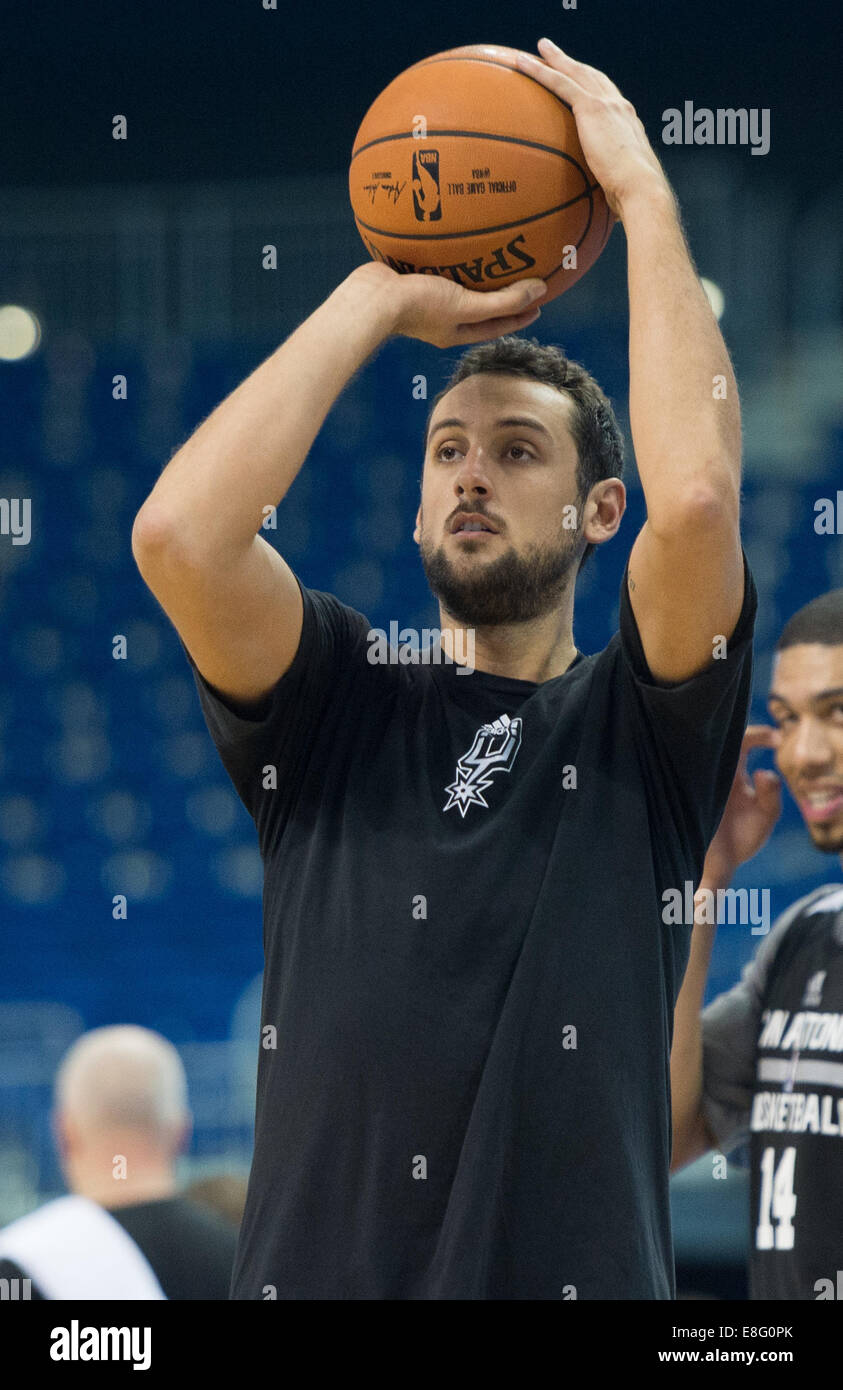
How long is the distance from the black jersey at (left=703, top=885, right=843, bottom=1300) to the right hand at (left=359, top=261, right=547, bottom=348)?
5.29ft

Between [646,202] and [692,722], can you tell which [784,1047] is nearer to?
[692,722]

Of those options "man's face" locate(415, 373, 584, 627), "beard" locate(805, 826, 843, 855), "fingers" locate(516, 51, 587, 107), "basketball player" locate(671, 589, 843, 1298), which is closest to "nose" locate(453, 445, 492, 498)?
"man's face" locate(415, 373, 584, 627)

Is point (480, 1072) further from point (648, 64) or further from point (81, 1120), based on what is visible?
point (648, 64)

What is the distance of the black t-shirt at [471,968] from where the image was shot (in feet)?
4.65

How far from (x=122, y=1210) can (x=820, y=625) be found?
5.99 feet

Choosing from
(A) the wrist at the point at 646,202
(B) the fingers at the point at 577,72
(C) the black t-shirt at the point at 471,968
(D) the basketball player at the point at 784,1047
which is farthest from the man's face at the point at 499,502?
(D) the basketball player at the point at 784,1047

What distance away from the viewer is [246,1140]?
5.05 meters

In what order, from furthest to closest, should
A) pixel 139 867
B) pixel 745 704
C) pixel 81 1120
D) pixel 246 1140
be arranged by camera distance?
pixel 139 867 < pixel 246 1140 < pixel 81 1120 < pixel 745 704

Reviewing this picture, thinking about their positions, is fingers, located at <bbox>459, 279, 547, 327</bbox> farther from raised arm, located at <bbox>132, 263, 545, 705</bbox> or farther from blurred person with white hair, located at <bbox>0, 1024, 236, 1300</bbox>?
blurred person with white hair, located at <bbox>0, 1024, 236, 1300</bbox>

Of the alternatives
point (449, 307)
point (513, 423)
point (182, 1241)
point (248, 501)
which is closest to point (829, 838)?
point (182, 1241)

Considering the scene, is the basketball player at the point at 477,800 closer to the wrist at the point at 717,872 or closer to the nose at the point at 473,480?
the nose at the point at 473,480

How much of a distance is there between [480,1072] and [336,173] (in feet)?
19.0

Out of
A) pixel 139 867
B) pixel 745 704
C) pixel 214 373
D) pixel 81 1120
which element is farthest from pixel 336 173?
pixel 745 704

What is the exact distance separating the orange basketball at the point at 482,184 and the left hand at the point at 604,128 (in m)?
0.02
